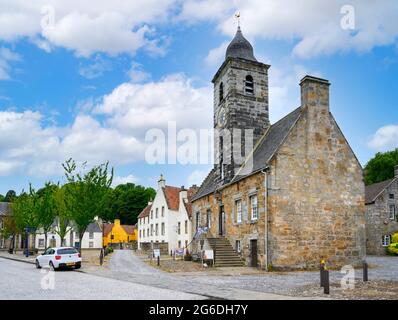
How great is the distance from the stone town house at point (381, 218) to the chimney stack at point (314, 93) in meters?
21.5

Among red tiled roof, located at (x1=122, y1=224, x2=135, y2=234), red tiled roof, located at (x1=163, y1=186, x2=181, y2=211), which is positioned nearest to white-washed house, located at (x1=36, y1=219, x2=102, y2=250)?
red tiled roof, located at (x1=122, y1=224, x2=135, y2=234)

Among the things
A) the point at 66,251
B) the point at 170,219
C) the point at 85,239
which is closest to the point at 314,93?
the point at 66,251

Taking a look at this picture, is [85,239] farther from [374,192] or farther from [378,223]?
[378,223]

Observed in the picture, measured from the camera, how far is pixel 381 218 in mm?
42688

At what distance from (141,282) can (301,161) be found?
39.4 ft

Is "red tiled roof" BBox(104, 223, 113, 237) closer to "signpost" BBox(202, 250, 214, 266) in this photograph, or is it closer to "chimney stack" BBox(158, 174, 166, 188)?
"chimney stack" BBox(158, 174, 166, 188)

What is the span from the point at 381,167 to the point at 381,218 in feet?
60.2

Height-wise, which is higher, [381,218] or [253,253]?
[381,218]

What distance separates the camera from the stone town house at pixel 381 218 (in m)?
42.2

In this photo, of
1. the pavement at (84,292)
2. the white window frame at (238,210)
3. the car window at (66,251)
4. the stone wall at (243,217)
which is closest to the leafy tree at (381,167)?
the stone wall at (243,217)

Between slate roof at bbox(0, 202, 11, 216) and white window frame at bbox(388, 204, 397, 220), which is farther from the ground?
slate roof at bbox(0, 202, 11, 216)

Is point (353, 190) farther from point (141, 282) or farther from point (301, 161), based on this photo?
point (141, 282)

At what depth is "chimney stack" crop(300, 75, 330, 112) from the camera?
24844 mm
